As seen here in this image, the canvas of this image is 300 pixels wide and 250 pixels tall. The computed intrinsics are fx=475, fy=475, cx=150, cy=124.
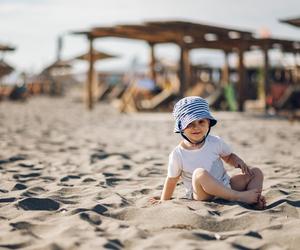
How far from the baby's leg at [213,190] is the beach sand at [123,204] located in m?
0.06

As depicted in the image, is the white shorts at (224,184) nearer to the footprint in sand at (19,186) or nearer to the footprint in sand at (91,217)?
the footprint in sand at (91,217)

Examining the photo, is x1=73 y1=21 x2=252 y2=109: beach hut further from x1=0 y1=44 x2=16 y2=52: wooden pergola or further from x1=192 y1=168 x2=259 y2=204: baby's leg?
x1=192 y1=168 x2=259 y2=204: baby's leg

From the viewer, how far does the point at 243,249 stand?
2.31m

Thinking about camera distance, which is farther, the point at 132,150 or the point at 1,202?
the point at 132,150

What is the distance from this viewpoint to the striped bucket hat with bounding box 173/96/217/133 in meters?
3.11

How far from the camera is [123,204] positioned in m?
3.27

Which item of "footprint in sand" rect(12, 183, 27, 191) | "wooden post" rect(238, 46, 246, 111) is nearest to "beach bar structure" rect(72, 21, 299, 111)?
"wooden post" rect(238, 46, 246, 111)

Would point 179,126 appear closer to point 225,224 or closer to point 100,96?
point 225,224

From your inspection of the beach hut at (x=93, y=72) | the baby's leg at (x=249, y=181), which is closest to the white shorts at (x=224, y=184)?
the baby's leg at (x=249, y=181)

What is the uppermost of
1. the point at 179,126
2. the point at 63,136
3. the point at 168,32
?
the point at 168,32

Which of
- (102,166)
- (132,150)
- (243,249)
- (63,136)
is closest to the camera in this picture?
(243,249)

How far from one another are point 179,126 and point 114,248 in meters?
1.10

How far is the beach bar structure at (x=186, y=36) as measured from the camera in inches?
525

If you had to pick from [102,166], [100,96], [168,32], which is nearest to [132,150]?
[102,166]
